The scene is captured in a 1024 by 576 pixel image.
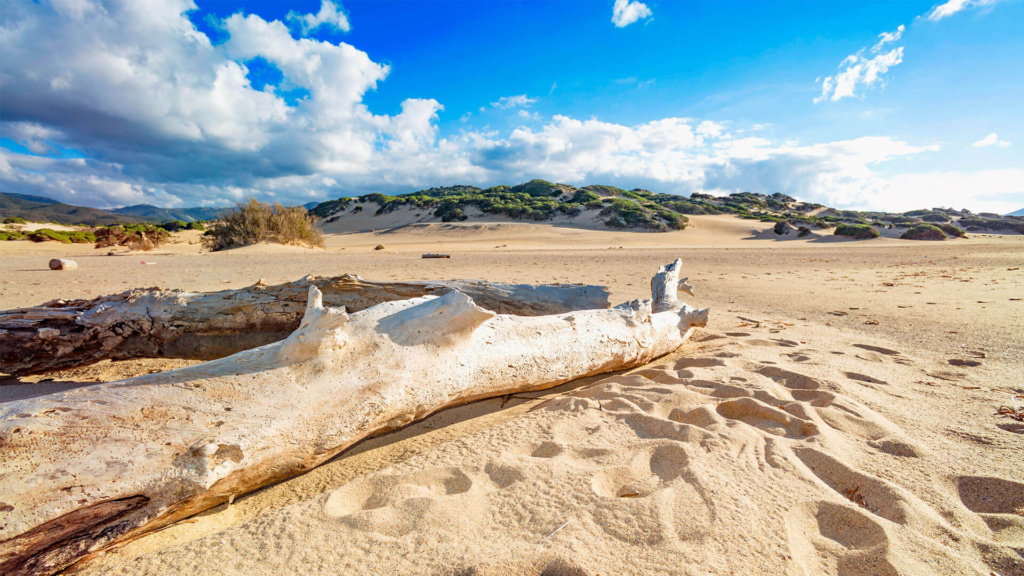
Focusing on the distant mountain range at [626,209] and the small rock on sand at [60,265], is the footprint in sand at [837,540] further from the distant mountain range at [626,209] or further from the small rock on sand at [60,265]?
the distant mountain range at [626,209]

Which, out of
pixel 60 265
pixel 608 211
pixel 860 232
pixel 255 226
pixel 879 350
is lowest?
pixel 879 350

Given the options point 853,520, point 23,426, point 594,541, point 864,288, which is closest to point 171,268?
point 23,426

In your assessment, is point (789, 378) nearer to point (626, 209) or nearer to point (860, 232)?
point (860, 232)

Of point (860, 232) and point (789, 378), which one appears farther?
point (860, 232)

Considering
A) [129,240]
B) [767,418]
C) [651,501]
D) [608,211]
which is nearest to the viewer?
[651,501]

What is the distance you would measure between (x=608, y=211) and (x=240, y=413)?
30.4m

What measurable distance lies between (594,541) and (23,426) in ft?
6.65

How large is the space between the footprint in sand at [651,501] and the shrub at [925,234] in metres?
26.6

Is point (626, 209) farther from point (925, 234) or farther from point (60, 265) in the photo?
point (60, 265)

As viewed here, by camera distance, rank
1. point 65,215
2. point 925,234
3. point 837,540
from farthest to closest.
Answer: point 65,215
point 925,234
point 837,540

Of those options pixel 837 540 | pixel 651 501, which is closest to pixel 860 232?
pixel 837 540

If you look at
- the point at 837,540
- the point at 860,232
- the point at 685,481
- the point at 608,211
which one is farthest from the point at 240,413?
the point at 608,211

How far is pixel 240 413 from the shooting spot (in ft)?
5.81

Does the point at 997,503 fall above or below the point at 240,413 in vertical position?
below
